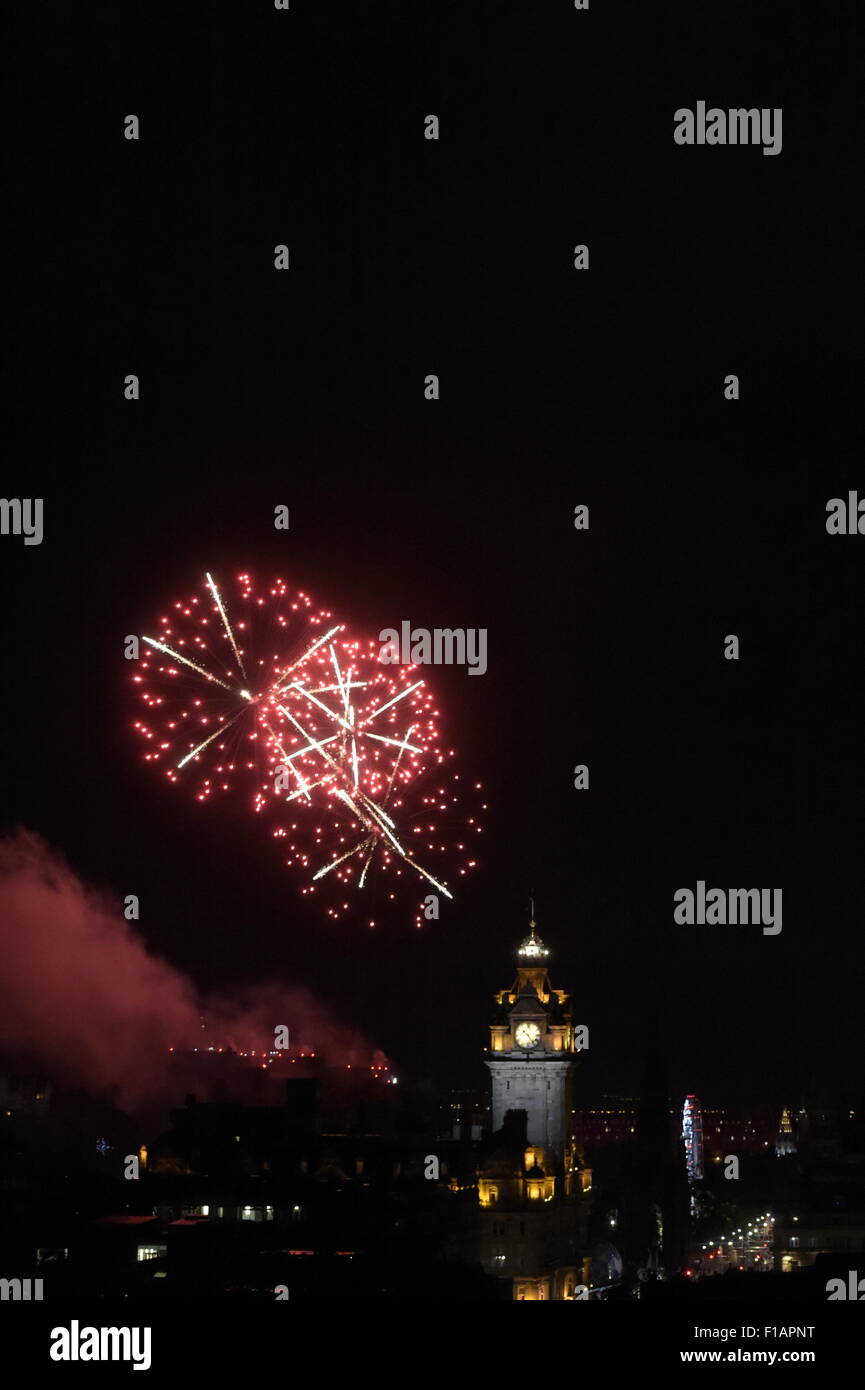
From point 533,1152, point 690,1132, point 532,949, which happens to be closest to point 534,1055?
point 532,949

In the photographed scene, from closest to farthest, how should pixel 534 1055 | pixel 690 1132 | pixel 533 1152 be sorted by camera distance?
pixel 533 1152 → pixel 534 1055 → pixel 690 1132

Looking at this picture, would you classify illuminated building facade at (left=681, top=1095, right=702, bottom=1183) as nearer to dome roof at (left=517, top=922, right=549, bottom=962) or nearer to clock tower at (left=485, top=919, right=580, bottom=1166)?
clock tower at (left=485, top=919, right=580, bottom=1166)

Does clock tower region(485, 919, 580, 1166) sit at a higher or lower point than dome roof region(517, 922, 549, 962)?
lower

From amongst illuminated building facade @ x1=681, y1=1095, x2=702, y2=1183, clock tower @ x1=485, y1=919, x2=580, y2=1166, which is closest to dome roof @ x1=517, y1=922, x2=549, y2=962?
clock tower @ x1=485, y1=919, x2=580, y2=1166

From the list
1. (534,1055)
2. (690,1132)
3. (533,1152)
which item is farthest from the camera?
(690,1132)

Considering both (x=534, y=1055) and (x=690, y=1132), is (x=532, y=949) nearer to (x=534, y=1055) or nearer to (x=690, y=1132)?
(x=534, y=1055)
